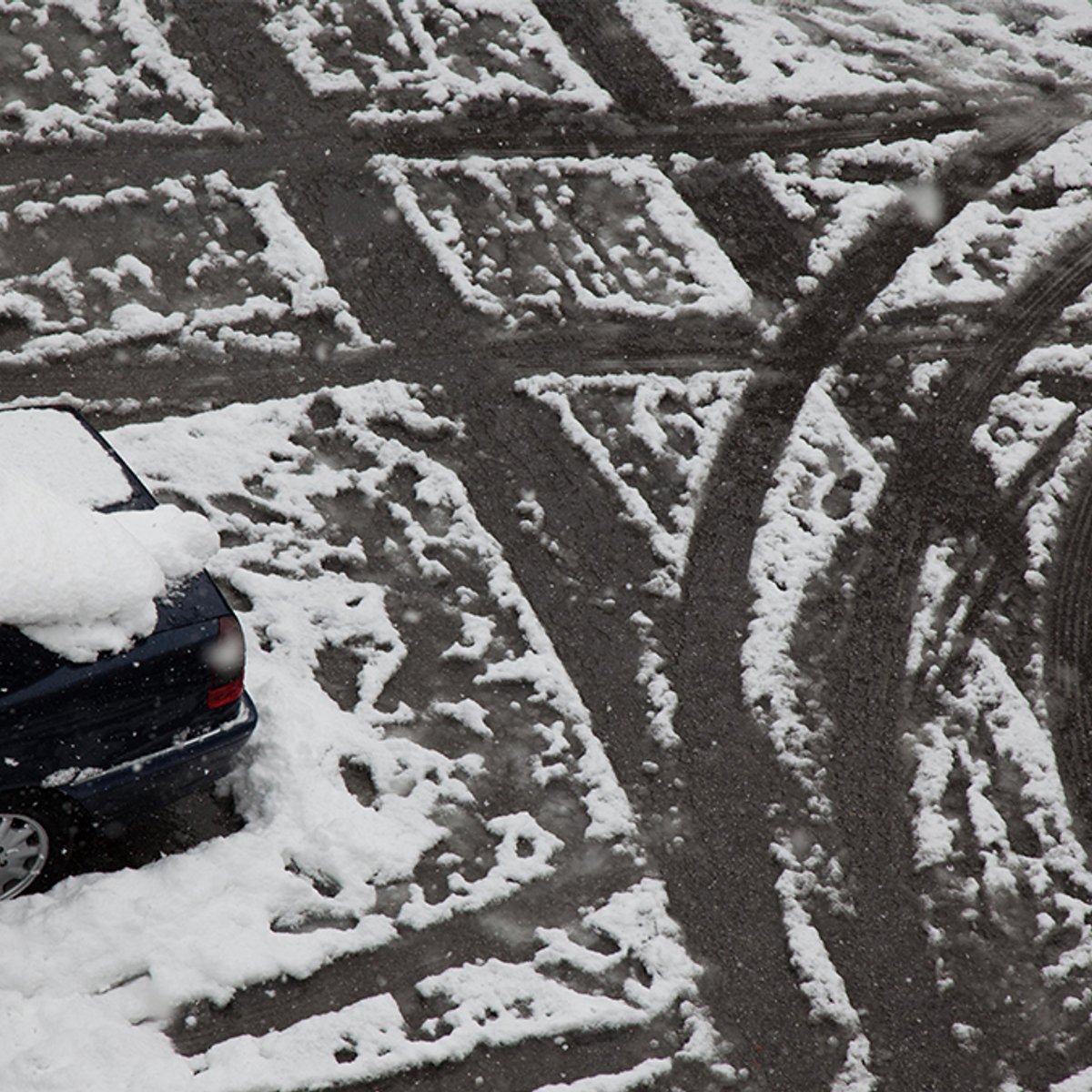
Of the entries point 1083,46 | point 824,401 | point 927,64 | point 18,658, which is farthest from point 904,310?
point 18,658

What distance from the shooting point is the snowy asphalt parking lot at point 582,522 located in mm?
5375

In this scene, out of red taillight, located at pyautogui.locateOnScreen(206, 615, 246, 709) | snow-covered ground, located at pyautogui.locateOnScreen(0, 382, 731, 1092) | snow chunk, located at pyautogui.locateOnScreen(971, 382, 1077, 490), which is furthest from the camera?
snow chunk, located at pyautogui.locateOnScreen(971, 382, 1077, 490)

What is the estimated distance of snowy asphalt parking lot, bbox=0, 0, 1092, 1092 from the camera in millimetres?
5375

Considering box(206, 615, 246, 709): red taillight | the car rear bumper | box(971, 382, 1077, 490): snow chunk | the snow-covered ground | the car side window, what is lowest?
the snow-covered ground

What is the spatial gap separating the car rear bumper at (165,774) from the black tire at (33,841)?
0.33ft

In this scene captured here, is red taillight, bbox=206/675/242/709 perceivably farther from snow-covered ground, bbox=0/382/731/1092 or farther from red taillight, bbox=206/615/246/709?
snow-covered ground, bbox=0/382/731/1092

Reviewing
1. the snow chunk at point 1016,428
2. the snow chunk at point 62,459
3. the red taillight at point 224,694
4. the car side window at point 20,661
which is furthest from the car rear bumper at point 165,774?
the snow chunk at point 1016,428

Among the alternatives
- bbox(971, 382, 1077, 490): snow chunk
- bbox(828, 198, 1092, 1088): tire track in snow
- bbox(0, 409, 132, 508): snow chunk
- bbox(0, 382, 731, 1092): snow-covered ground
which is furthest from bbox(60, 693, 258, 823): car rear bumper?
bbox(971, 382, 1077, 490): snow chunk

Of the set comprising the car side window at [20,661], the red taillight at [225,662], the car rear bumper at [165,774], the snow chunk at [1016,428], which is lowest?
the car rear bumper at [165,774]

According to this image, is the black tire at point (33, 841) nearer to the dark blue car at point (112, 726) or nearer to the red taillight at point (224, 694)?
the dark blue car at point (112, 726)

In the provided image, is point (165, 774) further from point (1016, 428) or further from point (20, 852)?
point (1016, 428)

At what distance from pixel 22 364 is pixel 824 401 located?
5040mm

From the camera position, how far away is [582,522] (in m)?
7.47

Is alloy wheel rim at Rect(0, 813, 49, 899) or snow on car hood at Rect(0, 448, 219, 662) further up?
snow on car hood at Rect(0, 448, 219, 662)
